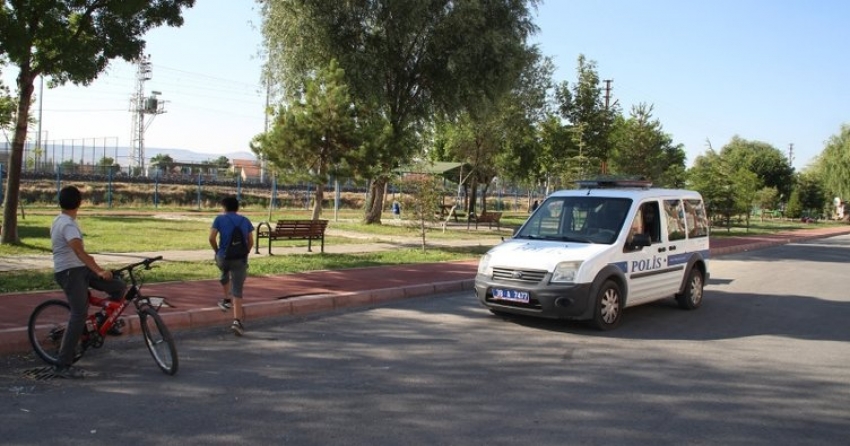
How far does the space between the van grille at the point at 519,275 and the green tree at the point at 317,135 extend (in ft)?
37.0

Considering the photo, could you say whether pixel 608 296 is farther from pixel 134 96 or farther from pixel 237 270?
pixel 134 96

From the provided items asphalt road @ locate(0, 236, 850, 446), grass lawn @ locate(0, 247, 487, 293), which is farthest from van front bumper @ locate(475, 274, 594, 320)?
grass lawn @ locate(0, 247, 487, 293)

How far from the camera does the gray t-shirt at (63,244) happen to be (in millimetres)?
5797

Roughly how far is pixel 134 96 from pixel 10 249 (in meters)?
81.6

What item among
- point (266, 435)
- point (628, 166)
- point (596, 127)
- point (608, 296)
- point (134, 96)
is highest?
point (134, 96)

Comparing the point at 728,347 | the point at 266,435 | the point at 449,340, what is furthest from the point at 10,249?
the point at 728,347

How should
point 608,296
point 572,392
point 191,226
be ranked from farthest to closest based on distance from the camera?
point 191,226
point 608,296
point 572,392

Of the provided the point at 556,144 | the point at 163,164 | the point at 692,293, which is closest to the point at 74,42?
the point at 692,293

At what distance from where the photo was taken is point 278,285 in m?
11.0

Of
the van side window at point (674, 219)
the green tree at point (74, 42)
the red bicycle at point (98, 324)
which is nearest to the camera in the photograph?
the red bicycle at point (98, 324)

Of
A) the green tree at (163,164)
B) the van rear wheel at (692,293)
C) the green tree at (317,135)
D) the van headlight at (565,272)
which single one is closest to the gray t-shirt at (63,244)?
the van headlight at (565,272)

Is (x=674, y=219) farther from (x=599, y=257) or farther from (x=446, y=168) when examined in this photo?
(x=446, y=168)

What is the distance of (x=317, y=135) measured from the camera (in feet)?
62.4

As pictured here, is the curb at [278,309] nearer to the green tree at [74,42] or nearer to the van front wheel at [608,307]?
the van front wheel at [608,307]
